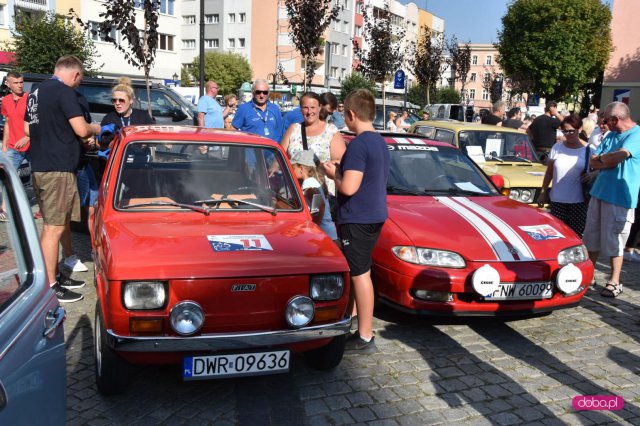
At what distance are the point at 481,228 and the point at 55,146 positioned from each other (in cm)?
390

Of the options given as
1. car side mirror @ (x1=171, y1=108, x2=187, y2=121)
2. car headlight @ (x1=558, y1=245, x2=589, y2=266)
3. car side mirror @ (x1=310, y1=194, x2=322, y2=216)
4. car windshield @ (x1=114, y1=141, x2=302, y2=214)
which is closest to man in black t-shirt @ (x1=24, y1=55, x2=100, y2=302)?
car windshield @ (x1=114, y1=141, x2=302, y2=214)

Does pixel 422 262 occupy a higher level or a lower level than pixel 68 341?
higher

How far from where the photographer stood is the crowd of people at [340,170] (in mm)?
4645

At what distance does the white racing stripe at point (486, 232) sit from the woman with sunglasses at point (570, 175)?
1.70m

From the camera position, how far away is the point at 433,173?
6762mm

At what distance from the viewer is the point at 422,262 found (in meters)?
5.05

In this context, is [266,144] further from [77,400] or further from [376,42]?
[376,42]

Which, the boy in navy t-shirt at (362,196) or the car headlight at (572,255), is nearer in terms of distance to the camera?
the boy in navy t-shirt at (362,196)

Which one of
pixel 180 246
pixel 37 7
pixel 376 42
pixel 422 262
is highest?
pixel 37 7

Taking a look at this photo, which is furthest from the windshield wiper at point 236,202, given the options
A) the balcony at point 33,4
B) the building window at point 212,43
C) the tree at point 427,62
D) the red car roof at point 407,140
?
the building window at point 212,43

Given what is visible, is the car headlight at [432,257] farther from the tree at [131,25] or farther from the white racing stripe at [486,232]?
the tree at [131,25]

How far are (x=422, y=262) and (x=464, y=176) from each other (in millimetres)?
2106

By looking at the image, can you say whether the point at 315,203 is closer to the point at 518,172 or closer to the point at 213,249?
the point at 213,249

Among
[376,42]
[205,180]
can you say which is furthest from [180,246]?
[376,42]
